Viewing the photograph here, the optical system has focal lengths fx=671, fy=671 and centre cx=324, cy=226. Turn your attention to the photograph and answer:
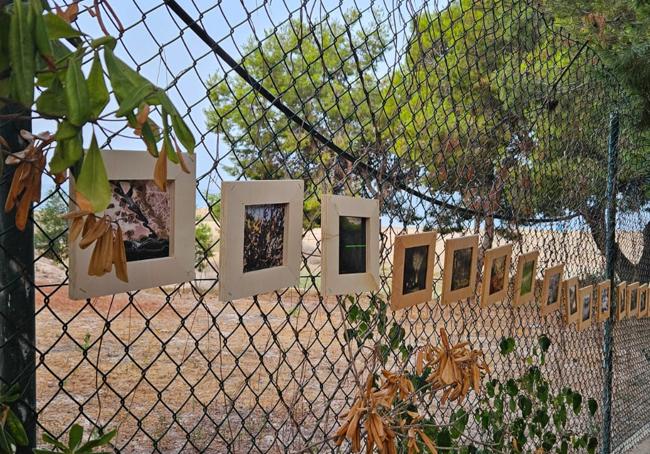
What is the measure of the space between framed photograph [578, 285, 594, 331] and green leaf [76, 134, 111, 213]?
2.12m

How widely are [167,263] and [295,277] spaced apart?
0.30 m

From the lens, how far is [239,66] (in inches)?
46.5

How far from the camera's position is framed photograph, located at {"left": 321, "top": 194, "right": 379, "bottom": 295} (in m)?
1.34

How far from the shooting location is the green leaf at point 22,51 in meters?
0.63

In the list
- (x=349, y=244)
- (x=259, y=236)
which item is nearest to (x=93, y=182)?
(x=259, y=236)

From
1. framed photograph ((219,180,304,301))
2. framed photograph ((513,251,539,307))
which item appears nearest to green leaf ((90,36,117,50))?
framed photograph ((219,180,304,301))

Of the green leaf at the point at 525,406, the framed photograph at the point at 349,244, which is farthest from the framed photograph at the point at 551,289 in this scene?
the framed photograph at the point at 349,244

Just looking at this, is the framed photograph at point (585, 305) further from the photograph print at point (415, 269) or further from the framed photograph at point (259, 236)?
the framed photograph at point (259, 236)

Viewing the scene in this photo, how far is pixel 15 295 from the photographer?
89cm

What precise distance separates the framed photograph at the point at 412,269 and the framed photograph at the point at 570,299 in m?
0.92

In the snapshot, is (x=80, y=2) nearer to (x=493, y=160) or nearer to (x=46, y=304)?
(x=46, y=304)

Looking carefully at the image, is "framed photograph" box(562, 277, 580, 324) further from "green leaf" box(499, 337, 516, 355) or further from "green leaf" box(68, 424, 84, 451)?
"green leaf" box(68, 424, 84, 451)

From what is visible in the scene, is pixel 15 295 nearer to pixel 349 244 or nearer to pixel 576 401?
pixel 349 244

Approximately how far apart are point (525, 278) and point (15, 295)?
1.60 metres
